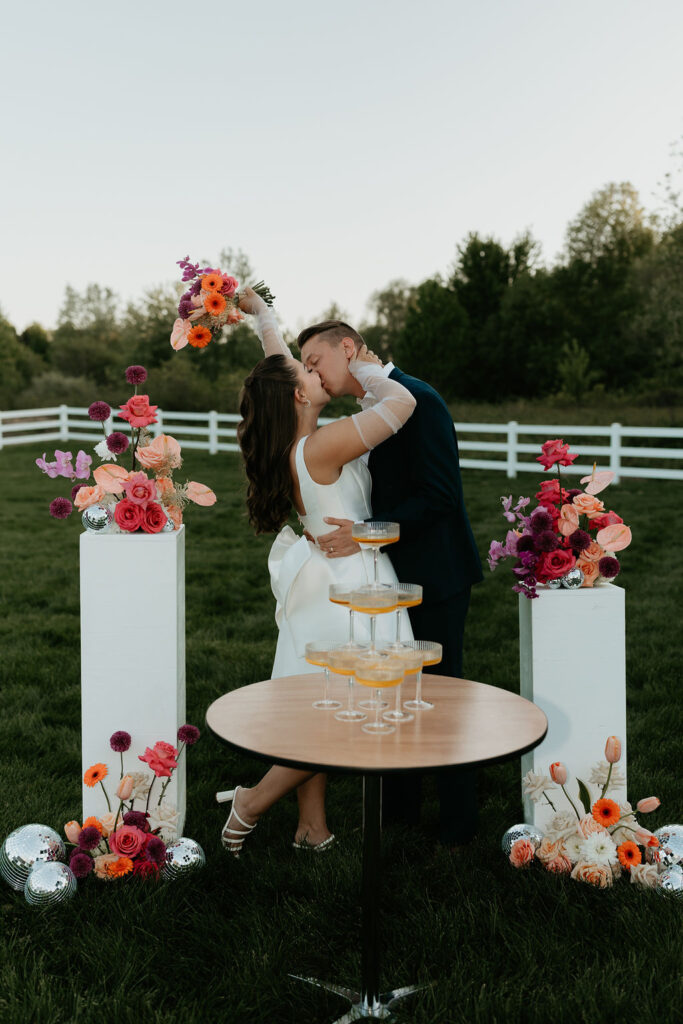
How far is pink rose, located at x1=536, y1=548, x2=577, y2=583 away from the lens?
3355mm

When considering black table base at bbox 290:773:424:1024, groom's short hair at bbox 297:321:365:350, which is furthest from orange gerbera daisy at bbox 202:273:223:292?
black table base at bbox 290:773:424:1024

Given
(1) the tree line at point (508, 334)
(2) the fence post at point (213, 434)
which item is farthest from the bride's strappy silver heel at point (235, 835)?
(1) the tree line at point (508, 334)

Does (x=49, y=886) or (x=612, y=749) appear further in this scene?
(x=612, y=749)

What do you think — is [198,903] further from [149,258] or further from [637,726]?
[149,258]

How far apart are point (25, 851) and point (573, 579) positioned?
223 centimetres

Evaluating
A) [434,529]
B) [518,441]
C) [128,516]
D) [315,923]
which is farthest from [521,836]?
[518,441]

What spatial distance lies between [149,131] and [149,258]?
56.4ft

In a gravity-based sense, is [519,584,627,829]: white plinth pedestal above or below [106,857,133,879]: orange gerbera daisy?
above

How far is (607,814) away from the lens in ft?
10.8

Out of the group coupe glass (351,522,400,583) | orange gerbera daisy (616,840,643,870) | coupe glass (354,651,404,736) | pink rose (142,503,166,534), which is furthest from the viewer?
pink rose (142,503,166,534)

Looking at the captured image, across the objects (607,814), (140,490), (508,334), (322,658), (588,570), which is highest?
(508,334)

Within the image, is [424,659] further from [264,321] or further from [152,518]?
[264,321]

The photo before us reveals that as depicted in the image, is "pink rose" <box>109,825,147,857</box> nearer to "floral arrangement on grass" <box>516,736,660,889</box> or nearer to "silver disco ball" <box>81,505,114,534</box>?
"silver disco ball" <box>81,505,114,534</box>

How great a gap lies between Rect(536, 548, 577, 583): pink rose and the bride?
58 cm
